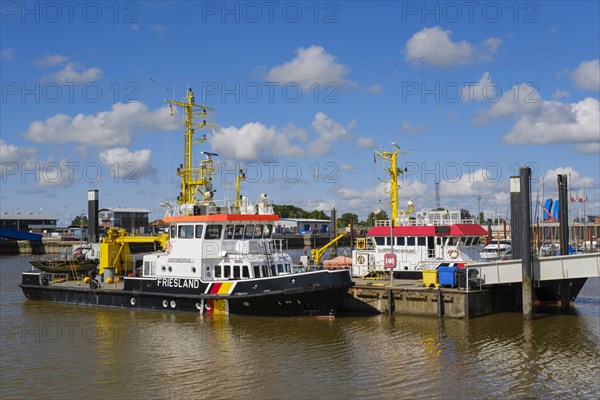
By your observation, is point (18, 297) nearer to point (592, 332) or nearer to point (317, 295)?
point (317, 295)

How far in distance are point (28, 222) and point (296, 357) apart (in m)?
102

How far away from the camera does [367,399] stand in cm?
1505

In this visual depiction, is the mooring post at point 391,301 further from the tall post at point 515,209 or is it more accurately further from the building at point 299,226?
the building at point 299,226

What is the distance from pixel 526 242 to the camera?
77.9ft

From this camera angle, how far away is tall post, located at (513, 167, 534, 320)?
78.3ft

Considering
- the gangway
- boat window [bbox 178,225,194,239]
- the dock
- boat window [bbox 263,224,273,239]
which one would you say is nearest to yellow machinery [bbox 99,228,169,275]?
boat window [bbox 178,225,194,239]

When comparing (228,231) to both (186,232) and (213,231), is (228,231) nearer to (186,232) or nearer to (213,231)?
(213,231)

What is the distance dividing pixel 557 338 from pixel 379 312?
24.0 ft

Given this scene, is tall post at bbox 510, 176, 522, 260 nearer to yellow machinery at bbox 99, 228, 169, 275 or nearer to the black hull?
the black hull

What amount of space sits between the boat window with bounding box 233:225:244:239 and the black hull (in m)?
2.45

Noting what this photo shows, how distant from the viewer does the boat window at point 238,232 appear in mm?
26578

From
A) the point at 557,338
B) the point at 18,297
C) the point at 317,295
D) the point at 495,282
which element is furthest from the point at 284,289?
the point at 18,297

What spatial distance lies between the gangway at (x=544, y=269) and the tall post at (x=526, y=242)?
52 centimetres

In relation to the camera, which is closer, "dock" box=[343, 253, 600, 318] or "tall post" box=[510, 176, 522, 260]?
"dock" box=[343, 253, 600, 318]
